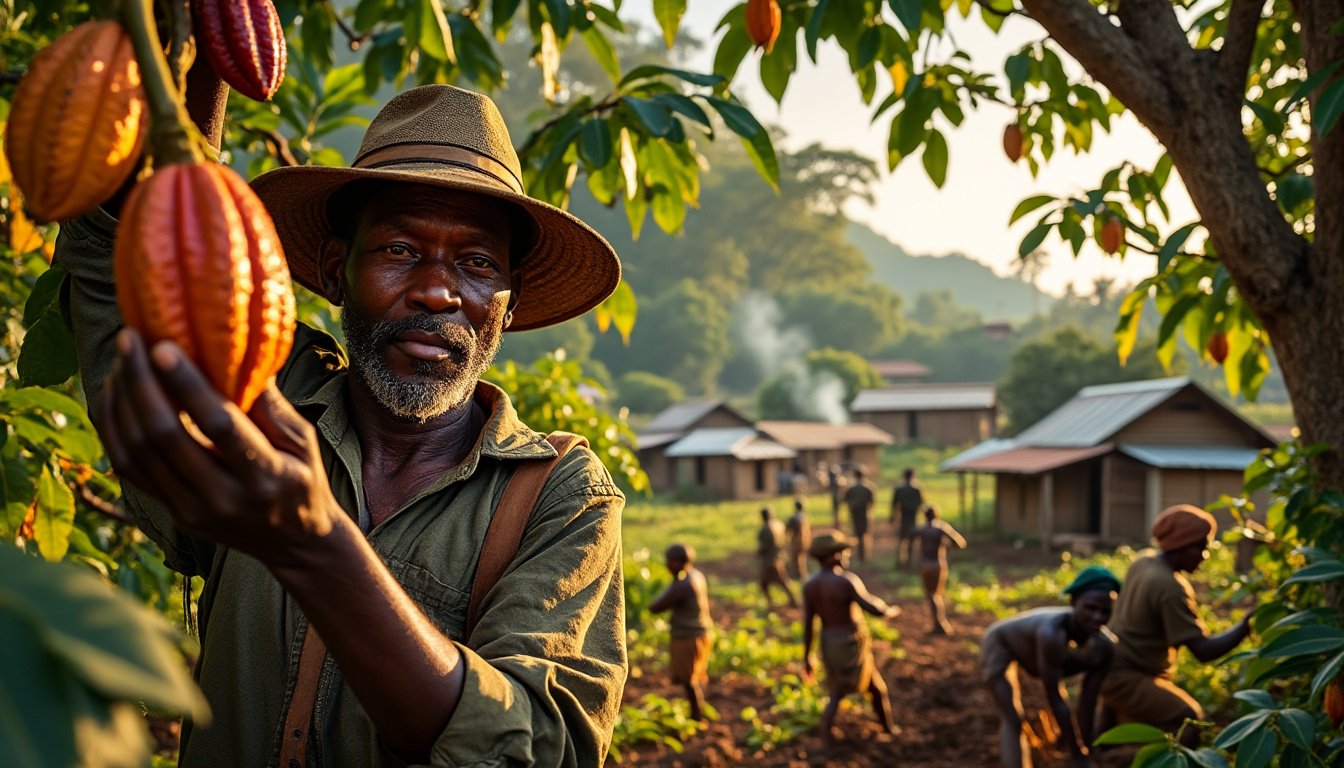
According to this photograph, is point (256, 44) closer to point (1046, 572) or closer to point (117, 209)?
point (117, 209)

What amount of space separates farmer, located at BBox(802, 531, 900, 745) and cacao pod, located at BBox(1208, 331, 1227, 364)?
3081 mm

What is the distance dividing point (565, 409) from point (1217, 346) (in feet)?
10.6

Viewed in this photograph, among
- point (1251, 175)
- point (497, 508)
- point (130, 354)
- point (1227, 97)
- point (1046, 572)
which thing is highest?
point (1227, 97)

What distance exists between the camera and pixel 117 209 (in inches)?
Answer: 51.1

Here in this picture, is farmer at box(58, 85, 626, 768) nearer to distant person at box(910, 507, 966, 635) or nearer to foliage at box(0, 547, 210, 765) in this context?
foliage at box(0, 547, 210, 765)

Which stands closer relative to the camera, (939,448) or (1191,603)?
(1191,603)

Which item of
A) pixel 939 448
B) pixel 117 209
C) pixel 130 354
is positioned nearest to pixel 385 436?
pixel 117 209

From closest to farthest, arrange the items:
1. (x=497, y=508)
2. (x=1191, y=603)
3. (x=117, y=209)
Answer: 1. (x=117, y=209)
2. (x=497, y=508)
3. (x=1191, y=603)

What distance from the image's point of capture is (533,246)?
1.92 meters

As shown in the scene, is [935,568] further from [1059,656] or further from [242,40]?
[242,40]

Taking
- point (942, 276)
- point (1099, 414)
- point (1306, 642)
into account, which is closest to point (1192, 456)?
point (1099, 414)

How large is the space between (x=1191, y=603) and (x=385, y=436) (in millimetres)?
4707

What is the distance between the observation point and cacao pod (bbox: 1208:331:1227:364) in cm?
413

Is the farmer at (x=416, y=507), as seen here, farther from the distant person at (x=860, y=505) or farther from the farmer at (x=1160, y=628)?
the distant person at (x=860, y=505)
